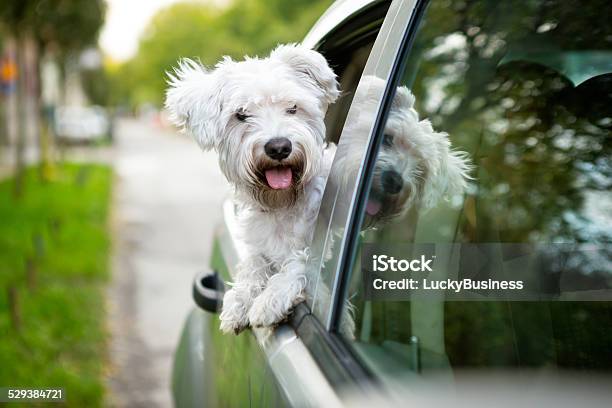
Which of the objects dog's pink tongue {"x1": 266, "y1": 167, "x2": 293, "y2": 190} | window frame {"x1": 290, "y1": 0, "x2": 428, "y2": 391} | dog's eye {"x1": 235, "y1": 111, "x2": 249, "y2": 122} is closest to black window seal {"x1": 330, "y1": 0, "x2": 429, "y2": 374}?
window frame {"x1": 290, "y1": 0, "x2": 428, "y2": 391}

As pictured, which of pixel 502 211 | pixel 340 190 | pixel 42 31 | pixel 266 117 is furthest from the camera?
pixel 42 31

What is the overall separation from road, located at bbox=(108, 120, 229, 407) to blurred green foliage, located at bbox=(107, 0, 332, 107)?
28.7ft

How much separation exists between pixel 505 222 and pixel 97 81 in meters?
39.1

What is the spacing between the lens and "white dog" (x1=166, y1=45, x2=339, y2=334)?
200 cm

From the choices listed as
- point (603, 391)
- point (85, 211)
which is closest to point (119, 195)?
point (85, 211)

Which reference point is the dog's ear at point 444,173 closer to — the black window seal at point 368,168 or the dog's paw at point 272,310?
the black window seal at point 368,168

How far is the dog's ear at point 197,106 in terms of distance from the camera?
213 centimetres

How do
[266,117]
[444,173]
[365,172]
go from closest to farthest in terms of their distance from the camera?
[365,172], [444,173], [266,117]

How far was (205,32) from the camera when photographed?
56.2 metres

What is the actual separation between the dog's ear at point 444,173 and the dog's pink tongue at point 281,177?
0.38 m

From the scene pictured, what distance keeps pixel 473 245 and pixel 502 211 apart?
30.1 inches

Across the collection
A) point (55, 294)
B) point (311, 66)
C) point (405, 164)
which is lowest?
point (55, 294)

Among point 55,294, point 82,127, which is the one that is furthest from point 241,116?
point 82,127

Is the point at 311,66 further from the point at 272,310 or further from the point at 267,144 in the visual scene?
the point at 272,310
